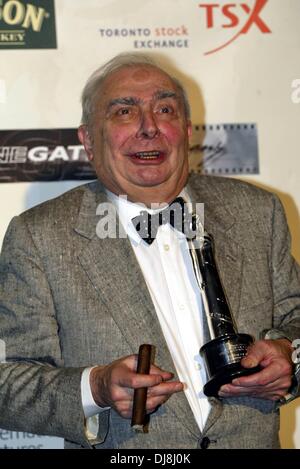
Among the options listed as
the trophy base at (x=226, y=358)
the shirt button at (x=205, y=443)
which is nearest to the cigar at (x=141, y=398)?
the trophy base at (x=226, y=358)

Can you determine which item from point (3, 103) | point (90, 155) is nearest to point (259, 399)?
point (90, 155)

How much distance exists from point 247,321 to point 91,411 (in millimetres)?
445

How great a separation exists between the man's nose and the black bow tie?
0.63ft

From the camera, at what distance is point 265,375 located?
5.38ft

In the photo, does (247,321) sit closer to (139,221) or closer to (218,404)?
(218,404)

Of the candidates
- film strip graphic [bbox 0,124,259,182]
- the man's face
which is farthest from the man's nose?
film strip graphic [bbox 0,124,259,182]

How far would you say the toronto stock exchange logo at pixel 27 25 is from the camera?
247cm

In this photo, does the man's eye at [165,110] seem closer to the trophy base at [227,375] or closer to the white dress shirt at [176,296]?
the white dress shirt at [176,296]

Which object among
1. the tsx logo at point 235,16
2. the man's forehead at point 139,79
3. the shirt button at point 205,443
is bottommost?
the shirt button at point 205,443

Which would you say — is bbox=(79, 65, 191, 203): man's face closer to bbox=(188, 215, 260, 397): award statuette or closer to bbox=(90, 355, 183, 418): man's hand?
bbox=(188, 215, 260, 397): award statuette

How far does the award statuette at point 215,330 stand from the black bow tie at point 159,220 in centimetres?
15

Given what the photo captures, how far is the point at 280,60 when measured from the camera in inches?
104

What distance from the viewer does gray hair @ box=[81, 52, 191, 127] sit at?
2.05 meters

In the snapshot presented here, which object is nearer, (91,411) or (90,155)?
(91,411)
